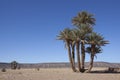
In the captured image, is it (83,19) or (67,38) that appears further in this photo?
(83,19)

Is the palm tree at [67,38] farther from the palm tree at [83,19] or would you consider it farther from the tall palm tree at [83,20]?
the palm tree at [83,19]

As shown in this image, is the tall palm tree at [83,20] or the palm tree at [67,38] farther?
the tall palm tree at [83,20]

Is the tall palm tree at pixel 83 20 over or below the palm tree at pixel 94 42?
over

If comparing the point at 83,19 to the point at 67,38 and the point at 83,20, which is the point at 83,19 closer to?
the point at 83,20

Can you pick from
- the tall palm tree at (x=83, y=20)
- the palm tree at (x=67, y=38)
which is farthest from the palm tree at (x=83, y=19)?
the palm tree at (x=67, y=38)

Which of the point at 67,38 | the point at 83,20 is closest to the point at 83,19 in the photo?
the point at 83,20

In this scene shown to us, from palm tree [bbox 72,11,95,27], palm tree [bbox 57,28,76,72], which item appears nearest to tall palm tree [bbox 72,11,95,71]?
palm tree [bbox 72,11,95,27]

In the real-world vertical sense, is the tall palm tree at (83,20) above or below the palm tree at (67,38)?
above

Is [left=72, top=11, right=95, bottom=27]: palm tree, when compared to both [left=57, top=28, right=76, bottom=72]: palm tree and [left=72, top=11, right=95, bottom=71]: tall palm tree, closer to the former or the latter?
[left=72, top=11, right=95, bottom=71]: tall palm tree

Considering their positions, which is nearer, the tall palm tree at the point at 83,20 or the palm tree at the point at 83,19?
the tall palm tree at the point at 83,20

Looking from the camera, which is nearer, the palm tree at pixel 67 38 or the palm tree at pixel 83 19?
the palm tree at pixel 67 38

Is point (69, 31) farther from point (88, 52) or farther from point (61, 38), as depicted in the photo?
point (88, 52)

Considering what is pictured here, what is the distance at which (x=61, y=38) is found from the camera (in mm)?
48094

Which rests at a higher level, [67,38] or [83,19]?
[83,19]
